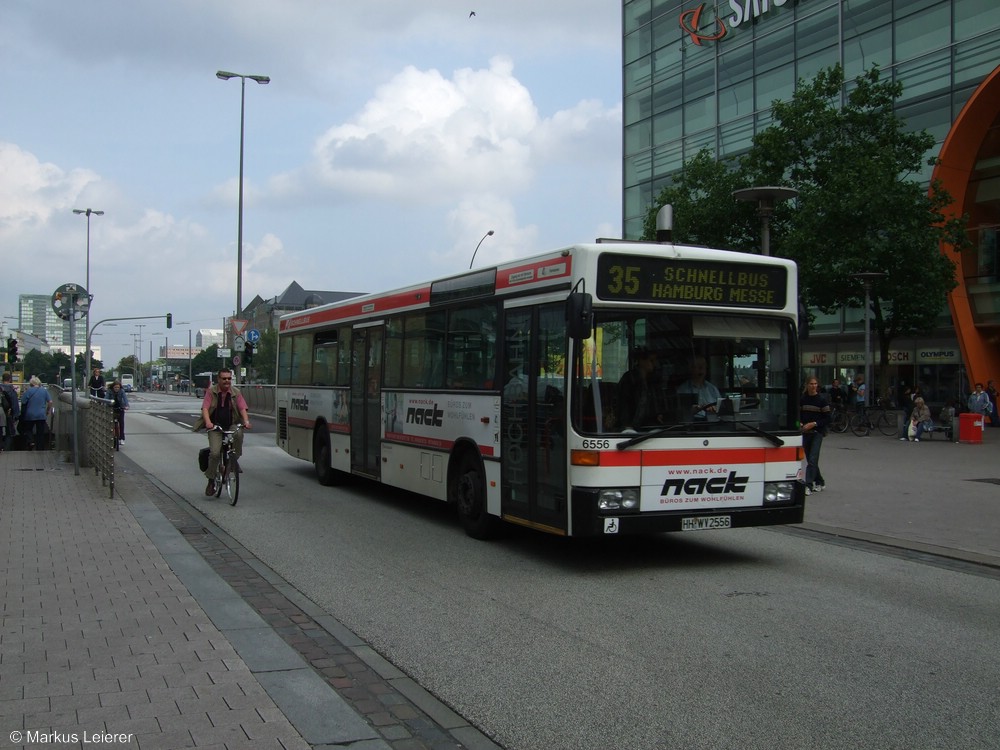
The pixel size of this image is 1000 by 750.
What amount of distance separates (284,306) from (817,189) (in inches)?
5100

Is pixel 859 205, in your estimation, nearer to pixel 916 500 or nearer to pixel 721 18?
pixel 916 500

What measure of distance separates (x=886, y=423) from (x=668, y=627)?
85.3ft

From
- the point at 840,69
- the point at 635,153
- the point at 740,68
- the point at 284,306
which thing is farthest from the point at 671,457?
the point at 284,306

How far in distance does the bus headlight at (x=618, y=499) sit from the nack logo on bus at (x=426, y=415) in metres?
3.11

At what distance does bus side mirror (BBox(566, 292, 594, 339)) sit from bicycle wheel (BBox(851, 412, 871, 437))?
2304cm

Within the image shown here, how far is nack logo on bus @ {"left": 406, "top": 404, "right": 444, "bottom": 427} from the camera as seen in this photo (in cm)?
1063

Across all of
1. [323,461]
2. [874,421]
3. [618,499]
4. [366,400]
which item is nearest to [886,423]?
[874,421]

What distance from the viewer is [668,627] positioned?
638 cm

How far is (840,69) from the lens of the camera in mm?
30344

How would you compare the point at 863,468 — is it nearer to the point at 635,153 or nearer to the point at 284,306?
the point at 635,153

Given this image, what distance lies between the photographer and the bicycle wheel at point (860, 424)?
28.4 metres

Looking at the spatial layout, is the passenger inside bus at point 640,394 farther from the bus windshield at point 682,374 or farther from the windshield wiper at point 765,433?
the windshield wiper at point 765,433

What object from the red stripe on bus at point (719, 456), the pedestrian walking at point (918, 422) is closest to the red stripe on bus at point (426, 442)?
the red stripe on bus at point (719, 456)

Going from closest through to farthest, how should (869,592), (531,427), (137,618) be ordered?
(137,618)
(869,592)
(531,427)
